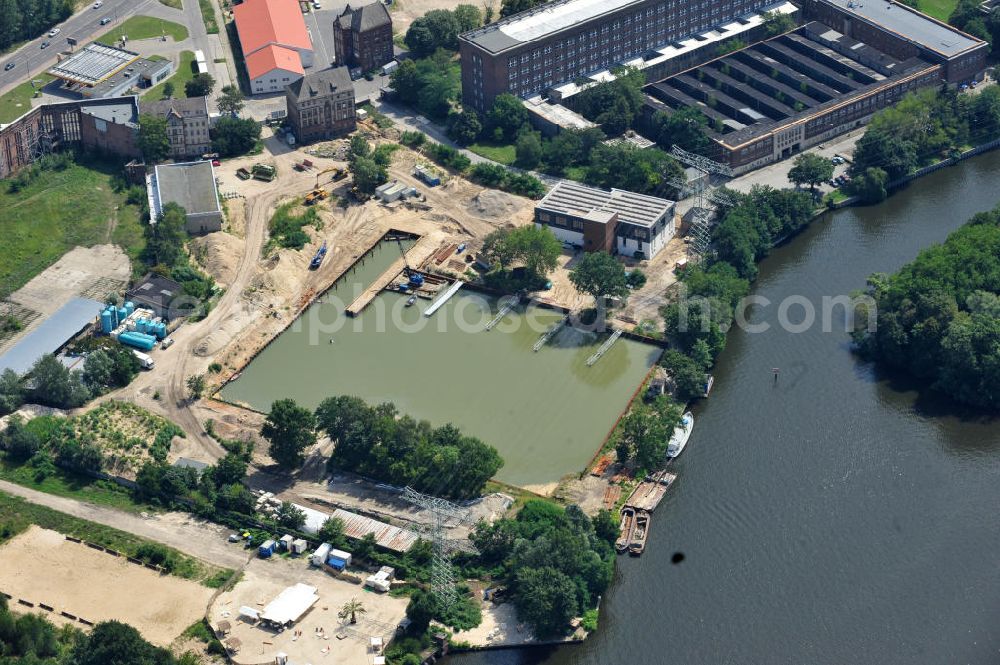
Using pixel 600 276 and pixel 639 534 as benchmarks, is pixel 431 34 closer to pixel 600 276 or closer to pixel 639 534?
pixel 600 276

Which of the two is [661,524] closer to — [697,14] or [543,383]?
[543,383]

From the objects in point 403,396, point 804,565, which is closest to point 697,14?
point 403,396

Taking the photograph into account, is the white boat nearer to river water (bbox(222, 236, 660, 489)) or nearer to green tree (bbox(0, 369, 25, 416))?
river water (bbox(222, 236, 660, 489))

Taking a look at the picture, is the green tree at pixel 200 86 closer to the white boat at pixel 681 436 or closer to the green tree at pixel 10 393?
the green tree at pixel 10 393

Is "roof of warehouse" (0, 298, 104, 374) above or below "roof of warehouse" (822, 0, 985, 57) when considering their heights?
below

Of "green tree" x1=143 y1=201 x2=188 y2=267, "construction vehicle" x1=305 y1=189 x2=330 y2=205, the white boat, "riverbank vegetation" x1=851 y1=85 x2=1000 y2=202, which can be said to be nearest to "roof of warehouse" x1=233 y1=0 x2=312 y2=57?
"construction vehicle" x1=305 y1=189 x2=330 y2=205

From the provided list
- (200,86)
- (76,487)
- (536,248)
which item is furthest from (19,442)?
(200,86)

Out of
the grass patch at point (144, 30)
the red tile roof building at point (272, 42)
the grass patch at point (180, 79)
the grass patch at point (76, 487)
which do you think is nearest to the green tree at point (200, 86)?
the grass patch at point (180, 79)
